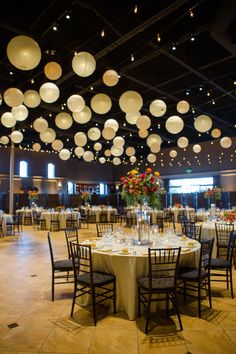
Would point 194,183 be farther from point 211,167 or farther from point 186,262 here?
point 186,262

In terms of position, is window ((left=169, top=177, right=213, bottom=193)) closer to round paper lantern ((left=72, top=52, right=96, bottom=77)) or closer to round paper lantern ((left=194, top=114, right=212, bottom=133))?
round paper lantern ((left=194, top=114, right=212, bottom=133))

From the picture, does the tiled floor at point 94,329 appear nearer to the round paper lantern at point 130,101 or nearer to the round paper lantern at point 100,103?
the round paper lantern at point 100,103

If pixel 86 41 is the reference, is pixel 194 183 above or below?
below

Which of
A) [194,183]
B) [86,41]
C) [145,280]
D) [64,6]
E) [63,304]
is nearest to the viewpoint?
[145,280]

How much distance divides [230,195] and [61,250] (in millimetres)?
11800

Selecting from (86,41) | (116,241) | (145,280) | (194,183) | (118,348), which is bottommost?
(118,348)

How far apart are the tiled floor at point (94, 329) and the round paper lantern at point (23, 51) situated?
326 cm

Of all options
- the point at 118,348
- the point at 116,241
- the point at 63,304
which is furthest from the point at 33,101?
the point at 118,348

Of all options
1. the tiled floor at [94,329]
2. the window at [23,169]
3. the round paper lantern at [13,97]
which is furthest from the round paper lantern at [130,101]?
the window at [23,169]

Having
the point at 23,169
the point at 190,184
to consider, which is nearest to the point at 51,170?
the point at 23,169

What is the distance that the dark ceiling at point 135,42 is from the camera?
5277mm

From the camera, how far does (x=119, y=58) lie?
24.7 feet

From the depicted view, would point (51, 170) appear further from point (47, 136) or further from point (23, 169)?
point (47, 136)

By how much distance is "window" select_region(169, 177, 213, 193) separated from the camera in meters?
18.6
